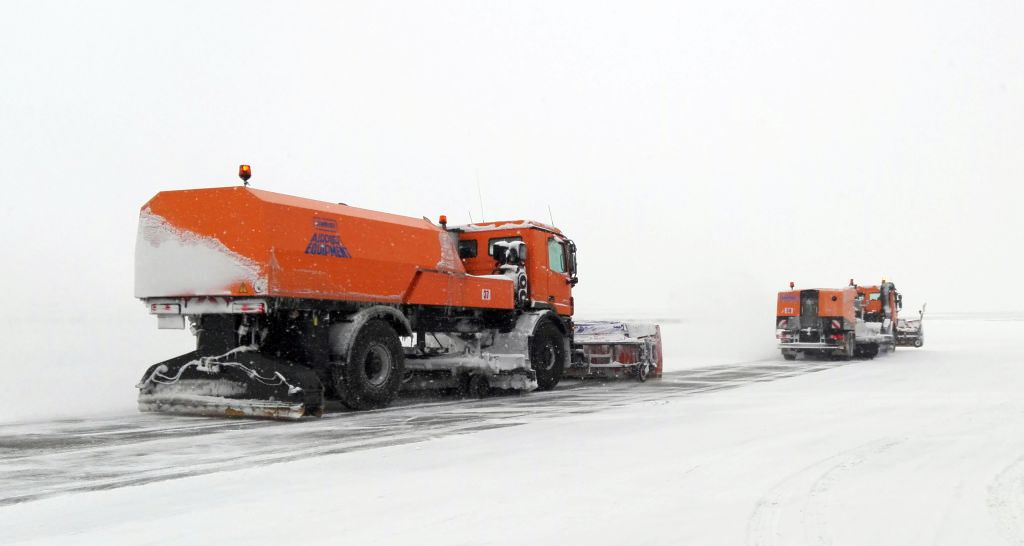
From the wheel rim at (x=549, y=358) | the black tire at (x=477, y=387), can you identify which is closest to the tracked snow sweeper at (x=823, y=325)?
the wheel rim at (x=549, y=358)

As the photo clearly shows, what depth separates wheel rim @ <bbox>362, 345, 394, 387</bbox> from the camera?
11.2 m

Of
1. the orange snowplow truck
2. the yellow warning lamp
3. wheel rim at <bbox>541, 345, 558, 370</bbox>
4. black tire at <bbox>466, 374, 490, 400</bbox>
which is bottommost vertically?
black tire at <bbox>466, 374, 490, 400</bbox>

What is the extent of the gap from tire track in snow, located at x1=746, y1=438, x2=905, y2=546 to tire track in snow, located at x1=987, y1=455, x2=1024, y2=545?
91 centimetres

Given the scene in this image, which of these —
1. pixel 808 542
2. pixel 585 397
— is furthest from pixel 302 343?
pixel 808 542

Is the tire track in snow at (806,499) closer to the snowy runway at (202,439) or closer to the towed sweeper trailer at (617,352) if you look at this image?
the snowy runway at (202,439)

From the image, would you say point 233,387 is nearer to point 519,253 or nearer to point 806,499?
point 519,253

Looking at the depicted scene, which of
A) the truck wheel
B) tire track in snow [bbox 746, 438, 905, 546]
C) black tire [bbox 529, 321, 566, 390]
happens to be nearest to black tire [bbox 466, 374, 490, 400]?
black tire [bbox 529, 321, 566, 390]

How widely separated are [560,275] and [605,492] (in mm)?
9889

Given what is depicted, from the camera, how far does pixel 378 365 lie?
1140 cm

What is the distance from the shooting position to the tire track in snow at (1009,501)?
474 cm

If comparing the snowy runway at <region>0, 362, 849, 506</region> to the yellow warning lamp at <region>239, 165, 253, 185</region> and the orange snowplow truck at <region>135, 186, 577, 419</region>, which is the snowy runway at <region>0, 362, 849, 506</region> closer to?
the orange snowplow truck at <region>135, 186, 577, 419</region>

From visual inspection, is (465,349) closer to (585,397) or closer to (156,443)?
(585,397)

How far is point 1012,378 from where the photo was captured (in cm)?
1667

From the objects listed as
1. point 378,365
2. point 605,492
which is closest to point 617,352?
point 378,365
